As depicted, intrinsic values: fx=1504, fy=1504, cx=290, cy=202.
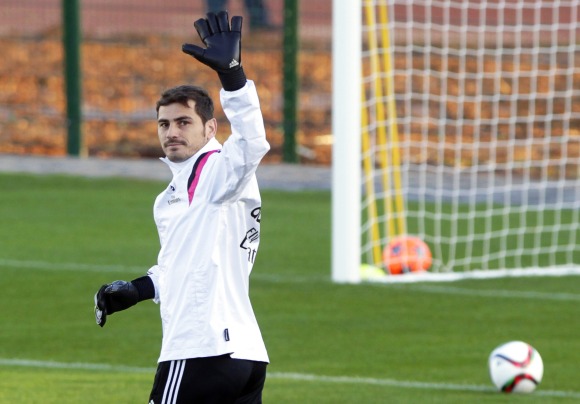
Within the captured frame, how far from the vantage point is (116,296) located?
5898 millimetres

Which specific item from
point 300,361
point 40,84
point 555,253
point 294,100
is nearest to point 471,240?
point 555,253

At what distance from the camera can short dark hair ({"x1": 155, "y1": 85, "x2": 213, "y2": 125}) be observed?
18.3 feet

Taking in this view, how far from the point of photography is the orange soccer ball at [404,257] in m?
13.0

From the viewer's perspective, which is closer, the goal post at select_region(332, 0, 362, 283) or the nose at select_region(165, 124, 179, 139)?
the nose at select_region(165, 124, 179, 139)

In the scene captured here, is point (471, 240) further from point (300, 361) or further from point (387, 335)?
point (300, 361)

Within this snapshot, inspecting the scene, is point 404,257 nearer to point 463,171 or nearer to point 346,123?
point 346,123

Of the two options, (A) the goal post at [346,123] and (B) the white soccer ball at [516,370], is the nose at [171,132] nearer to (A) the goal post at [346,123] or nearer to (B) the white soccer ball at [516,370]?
(B) the white soccer ball at [516,370]

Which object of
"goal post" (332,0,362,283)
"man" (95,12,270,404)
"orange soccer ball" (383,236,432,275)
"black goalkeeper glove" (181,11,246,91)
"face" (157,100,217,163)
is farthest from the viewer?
"orange soccer ball" (383,236,432,275)

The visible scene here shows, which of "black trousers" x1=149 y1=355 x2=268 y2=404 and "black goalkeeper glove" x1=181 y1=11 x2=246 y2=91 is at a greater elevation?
"black goalkeeper glove" x1=181 y1=11 x2=246 y2=91

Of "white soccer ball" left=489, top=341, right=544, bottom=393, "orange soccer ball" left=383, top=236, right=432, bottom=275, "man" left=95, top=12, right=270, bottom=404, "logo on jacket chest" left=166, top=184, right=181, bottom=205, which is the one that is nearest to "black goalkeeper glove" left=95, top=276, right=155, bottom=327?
"man" left=95, top=12, right=270, bottom=404

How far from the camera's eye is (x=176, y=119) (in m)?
5.58

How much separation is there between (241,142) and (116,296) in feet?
3.20

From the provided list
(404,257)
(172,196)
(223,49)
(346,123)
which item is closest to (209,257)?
(172,196)

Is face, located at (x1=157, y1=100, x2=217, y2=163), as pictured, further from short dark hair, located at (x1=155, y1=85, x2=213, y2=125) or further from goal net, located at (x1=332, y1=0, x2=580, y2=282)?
goal net, located at (x1=332, y1=0, x2=580, y2=282)
